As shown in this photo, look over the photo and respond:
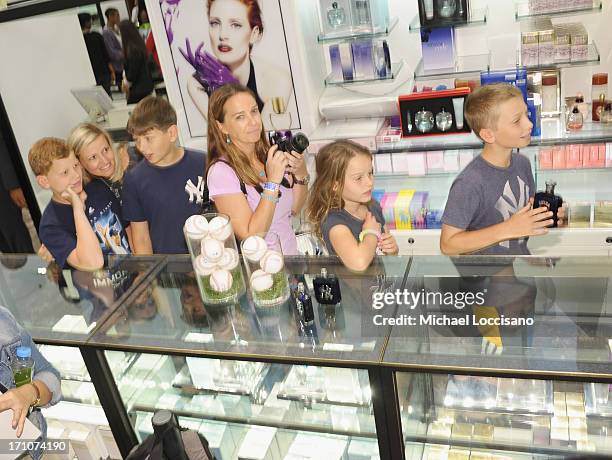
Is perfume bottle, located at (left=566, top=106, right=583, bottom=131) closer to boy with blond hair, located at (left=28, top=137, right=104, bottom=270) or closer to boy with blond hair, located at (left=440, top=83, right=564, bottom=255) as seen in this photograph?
boy with blond hair, located at (left=440, top=83, right=564, bottom=255)

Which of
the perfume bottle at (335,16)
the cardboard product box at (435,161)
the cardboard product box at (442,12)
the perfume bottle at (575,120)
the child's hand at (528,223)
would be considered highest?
the perfume bottle at (335,16)

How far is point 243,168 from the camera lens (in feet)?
9.81

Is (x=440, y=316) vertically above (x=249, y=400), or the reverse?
(x=440, y=316)

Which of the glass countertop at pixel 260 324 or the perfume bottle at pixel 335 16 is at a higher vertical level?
the perfume bottle at pixel 335 16

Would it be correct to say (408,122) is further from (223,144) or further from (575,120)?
(223,144)

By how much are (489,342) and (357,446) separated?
2.26ft

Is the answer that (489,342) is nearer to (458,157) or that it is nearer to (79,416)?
(79,416)

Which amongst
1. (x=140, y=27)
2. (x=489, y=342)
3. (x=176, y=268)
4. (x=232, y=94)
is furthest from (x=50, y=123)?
(x=489, y=342)

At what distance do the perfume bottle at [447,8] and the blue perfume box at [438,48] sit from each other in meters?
0.09

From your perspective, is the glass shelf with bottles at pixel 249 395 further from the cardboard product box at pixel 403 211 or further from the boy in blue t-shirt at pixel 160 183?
the cardboard product box at pixel 403 211

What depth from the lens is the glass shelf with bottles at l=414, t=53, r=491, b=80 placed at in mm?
4324

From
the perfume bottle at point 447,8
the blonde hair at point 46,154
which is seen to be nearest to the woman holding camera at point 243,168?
the blonde hair at point 46,154

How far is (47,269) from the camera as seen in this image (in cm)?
280

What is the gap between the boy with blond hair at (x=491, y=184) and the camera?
8.91 feet
